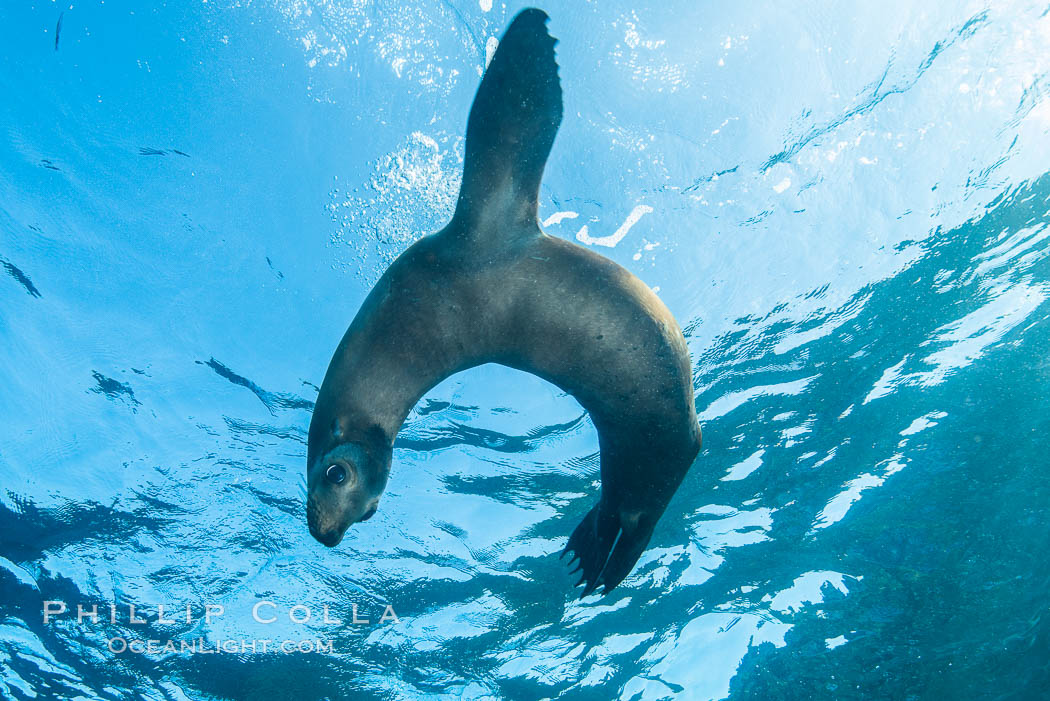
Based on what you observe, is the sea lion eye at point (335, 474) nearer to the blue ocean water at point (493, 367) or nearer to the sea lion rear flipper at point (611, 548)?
the sea lion rear flipper at point (611, 548)

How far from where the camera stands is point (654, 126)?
672cm

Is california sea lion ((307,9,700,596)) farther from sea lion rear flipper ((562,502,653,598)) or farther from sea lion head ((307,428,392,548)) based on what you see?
sea lion rear flipper ((562,502,653,598))

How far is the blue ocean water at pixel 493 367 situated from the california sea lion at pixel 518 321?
380cm

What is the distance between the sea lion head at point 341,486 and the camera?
7.02 feet

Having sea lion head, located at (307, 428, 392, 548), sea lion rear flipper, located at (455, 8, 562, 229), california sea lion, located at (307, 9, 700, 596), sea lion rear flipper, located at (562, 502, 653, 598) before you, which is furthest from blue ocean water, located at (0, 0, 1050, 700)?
sea lion head, located at (307, 428, 392, 548)

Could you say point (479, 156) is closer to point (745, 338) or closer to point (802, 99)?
point (802, 99)

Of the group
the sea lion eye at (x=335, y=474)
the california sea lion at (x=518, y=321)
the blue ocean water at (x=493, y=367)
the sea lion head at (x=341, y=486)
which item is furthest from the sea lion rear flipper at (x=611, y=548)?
the blue ocean water at (x=493, y=367)

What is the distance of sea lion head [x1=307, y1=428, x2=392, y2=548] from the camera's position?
2141 mm

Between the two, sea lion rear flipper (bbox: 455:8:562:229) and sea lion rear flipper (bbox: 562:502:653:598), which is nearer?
sea lion rear flipper (bbox: 455:8:562:229)

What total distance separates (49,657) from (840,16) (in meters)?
21.4

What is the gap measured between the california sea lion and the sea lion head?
0.22ft

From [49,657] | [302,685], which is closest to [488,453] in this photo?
[302,685]

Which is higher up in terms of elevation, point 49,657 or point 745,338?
point 745,338

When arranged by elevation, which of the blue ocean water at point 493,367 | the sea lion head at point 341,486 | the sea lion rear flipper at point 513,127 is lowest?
the sea lion head at point 341,486
